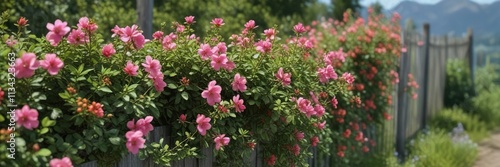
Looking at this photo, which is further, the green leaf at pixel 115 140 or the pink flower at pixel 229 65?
the pink flower at pixel 229 65

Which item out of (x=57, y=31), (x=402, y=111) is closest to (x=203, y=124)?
(x=57, y=31)

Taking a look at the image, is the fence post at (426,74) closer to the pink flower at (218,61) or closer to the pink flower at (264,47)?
the pink flower at (264,47)

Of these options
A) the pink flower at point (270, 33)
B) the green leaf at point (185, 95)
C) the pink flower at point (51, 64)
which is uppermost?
the pink flower at point (270, 33)

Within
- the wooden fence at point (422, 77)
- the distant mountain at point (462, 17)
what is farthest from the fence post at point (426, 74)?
the distant mountain at point (462, 17)

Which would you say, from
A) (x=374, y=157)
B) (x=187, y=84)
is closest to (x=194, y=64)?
(x=187, y=84)

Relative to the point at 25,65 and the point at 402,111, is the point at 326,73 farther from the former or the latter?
the point at 402,111

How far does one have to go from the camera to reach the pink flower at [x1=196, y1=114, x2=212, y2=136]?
2553mm

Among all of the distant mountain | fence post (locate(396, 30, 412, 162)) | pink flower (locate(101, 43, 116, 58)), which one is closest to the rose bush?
pink flower (locate(101, 43, 116, 58))

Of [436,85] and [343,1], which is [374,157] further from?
[343,1]

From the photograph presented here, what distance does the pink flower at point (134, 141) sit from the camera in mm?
2182

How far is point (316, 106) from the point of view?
3178mm

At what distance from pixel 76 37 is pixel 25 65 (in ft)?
1.44

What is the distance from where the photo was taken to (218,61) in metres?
2.67

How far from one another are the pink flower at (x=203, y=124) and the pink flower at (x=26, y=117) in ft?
2.70
